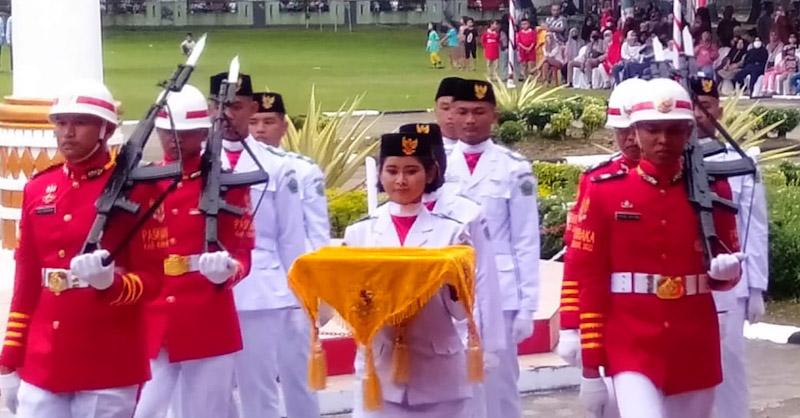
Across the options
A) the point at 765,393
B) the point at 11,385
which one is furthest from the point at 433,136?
the point at 765,393

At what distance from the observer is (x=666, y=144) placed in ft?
19.5

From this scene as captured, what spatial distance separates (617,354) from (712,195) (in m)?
0.67

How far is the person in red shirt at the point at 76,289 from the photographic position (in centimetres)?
573

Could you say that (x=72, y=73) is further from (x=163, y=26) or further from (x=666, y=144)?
(x=163, y=26)

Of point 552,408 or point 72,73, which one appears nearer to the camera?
point 552,408

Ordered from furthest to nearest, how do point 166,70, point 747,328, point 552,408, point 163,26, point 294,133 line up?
point 163,26 → point 166,70 → point 294,133 → point 747,328 → point 552,408

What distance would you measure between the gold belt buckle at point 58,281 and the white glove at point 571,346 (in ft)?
5.98

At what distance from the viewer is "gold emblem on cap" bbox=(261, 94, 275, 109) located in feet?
26.1

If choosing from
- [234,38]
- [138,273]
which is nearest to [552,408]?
[138,273]

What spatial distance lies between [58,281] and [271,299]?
1852 mm

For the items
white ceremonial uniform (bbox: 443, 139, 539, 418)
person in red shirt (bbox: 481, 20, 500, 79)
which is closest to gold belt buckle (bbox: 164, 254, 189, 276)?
white ceremonial uniform (bbox: 443, 139, 539, 418)

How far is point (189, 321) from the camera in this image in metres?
6.51

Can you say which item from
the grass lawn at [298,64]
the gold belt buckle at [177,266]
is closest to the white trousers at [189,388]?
the gold belt buckle at [177,266]

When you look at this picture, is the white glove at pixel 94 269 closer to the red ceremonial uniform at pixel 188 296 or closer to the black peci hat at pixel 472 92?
the red ceremonial uniform at pixel 188 296
